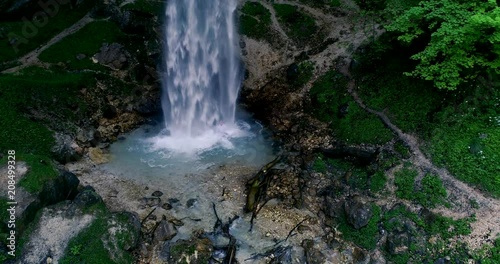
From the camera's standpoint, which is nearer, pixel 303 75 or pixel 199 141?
pixel 199 141

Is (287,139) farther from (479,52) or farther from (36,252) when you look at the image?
(36,252)

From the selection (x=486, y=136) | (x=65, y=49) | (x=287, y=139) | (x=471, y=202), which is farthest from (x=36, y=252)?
(x=486, y=136)

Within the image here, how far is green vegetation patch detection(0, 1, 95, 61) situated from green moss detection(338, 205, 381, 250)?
27.3 metres

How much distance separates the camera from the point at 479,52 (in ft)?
75.9

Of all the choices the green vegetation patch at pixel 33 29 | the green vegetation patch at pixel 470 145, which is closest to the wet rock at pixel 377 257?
the green vegetation patch at pixel 470 145

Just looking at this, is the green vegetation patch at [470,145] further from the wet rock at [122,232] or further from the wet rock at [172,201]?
the wet rock at [122,232]

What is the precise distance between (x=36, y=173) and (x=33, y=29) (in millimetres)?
17980

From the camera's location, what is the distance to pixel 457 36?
21.7m

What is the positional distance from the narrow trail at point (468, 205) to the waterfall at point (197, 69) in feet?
46.5

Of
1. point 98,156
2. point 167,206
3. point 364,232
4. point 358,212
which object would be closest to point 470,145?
point 358,212

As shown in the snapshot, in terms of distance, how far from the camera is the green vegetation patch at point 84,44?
33.1m

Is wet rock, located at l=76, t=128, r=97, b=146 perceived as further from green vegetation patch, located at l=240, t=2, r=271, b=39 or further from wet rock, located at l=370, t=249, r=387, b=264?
wet rock, located at l=370, t=249, r=387, b=264

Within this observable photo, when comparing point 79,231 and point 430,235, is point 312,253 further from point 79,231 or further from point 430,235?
point 79,231

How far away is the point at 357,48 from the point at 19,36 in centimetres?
2662
